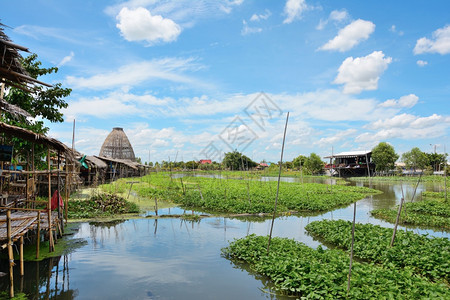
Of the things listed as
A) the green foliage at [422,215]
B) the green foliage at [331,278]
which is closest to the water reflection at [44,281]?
the green foliage at [331,278]

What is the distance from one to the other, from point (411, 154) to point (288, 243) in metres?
69.2

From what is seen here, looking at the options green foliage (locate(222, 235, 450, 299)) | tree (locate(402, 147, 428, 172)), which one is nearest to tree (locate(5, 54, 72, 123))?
green foliage (locate(222, 235, 450, 299))

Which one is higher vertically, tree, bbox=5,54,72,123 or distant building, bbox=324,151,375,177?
tree, bbox=5,54,72,123

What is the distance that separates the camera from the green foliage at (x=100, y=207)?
1509cm

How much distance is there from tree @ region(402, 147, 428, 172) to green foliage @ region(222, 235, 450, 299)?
6373 cm

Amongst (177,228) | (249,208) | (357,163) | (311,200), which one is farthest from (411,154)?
(177,228)

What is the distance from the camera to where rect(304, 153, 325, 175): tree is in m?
66.2

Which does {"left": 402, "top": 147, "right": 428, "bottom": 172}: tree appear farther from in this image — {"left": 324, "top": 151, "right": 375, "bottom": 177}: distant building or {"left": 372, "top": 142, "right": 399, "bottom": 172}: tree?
{"left": 324, "top": 151, "right": 375, "bottom": 177}: distant building

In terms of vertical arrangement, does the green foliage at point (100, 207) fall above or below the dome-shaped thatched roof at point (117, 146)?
below

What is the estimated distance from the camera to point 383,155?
57344 mm

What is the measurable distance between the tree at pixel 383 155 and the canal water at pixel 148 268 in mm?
48457

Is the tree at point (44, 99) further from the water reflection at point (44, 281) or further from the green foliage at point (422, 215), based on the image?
the green foliage at point (422, 215)

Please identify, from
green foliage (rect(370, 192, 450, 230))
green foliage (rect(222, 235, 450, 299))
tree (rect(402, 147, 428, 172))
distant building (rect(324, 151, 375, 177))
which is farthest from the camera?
tree (rect(402, 147, 428, 172))

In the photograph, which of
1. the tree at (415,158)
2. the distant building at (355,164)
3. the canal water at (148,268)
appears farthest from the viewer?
the tree at (415,158)
